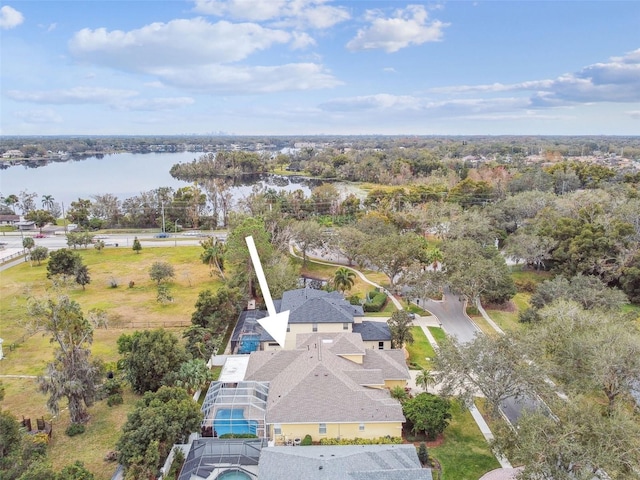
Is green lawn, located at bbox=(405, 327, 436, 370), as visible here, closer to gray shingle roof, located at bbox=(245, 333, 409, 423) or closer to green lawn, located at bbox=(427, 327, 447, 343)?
green lawn, located at bbox=(427, 327, 447, 343)

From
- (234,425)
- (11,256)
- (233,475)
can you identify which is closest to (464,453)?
(233,475)

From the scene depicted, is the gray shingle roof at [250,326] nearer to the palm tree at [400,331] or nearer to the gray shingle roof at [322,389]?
the gray shingle roof at [322,389]

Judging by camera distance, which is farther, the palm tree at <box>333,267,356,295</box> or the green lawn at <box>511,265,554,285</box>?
the green lawn at <box>511,265,554,285</box>

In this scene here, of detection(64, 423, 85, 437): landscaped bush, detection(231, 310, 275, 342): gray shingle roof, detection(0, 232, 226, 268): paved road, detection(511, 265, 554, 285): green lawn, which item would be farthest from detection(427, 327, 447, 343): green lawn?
detection(0, 232, 226, 268): paved road

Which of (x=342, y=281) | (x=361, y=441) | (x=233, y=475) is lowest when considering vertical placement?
(x=233, y=475)

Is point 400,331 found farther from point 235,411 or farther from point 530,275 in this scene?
point 530,275

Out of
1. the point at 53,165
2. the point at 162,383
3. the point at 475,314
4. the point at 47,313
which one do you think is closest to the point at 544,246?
the point at 475,314

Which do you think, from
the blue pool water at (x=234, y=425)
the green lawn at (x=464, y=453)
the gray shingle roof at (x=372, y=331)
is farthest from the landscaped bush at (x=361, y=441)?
the gray shingle roof at (x=372, y=331)
